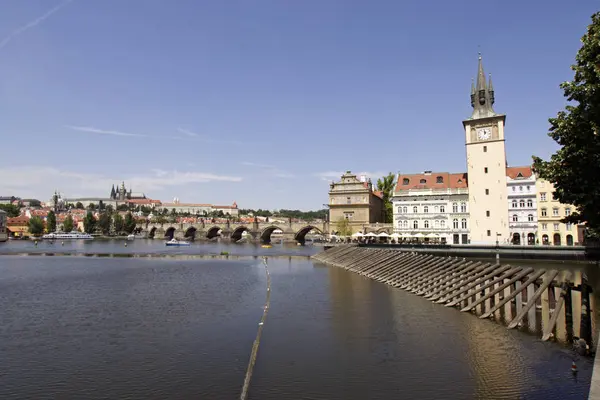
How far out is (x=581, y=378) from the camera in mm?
14211

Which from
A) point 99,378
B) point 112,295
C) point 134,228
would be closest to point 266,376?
point 99,378

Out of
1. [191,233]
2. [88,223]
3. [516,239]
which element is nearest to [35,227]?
[88,223]

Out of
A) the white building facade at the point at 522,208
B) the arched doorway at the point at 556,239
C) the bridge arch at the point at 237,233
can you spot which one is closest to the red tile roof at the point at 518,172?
the white building facade at the point at 522,208

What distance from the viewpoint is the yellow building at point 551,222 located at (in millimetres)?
67250

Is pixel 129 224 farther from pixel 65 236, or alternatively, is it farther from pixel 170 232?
pixel 65 236

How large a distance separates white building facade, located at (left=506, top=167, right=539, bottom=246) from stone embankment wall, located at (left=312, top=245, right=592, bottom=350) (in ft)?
103

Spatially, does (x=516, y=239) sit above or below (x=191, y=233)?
below

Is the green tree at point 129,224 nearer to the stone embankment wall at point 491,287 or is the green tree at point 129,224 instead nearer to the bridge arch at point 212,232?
the bridge arch at point 212,232

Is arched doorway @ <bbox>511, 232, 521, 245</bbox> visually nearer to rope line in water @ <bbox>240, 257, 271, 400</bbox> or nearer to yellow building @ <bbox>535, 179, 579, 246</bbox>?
yellow building @ <bbox>535, 179, 579, 246</bbox>

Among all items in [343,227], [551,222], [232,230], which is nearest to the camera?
[551,222]

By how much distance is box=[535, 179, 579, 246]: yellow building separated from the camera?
6725cm

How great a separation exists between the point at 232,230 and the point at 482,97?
93.4 metres

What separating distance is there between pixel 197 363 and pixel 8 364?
6926 millimetres

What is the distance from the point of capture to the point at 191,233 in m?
160
